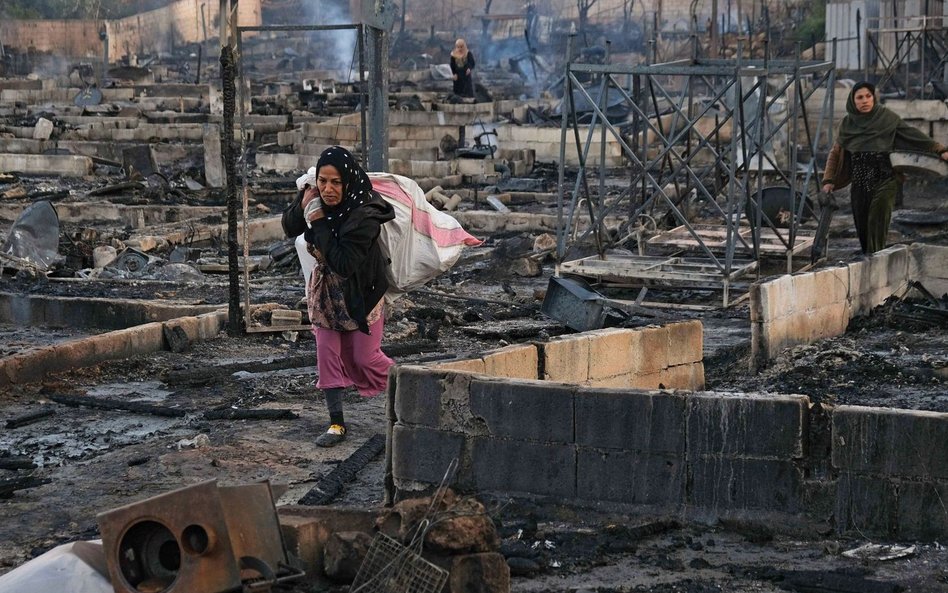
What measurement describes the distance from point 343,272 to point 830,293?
155 inches

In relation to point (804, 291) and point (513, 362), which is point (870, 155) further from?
point (513, 362)

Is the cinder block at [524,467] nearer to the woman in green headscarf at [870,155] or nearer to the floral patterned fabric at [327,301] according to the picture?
the floral patterned fabric at [327,301]

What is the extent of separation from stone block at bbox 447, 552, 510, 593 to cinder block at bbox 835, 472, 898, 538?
57.6 inches

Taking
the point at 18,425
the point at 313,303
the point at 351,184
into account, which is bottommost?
the point at 18,425

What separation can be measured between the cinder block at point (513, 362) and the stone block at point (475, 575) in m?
1.77

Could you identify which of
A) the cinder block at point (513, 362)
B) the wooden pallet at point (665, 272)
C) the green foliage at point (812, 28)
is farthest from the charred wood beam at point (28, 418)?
the green foliage at point (812, 28)

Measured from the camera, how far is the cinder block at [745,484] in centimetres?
528

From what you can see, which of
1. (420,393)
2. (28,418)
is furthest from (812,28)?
(420,393)

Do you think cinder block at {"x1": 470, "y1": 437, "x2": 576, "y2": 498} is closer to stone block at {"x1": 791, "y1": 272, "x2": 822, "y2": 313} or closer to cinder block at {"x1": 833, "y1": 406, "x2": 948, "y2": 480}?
cinder block at {"x1": 833, "y1": 406, "x2": 948, "y2": 480}

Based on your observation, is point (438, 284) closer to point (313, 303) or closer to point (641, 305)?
point (641, 305)

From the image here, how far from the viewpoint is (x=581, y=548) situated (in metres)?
5.14

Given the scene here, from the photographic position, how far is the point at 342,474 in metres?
6.25

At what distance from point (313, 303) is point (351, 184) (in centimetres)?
60

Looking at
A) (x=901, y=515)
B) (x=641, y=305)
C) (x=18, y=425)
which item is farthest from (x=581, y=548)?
(x=641, y=305)
